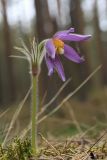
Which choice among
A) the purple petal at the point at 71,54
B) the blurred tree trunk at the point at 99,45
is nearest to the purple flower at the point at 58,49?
the purple petal at the point at 71,54

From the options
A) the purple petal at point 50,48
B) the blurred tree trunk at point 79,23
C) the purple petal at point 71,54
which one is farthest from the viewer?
the blurred tree trunk at point 79,23

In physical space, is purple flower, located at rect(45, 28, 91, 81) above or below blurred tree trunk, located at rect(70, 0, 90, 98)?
above

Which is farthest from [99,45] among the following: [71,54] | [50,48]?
[50,48]

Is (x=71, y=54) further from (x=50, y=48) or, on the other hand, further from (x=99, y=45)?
(x=99, y=45)

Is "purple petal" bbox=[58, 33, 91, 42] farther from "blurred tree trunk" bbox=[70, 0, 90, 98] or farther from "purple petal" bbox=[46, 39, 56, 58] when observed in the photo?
"blurred tree trunk" bbox=[70, 0, 90, 98]

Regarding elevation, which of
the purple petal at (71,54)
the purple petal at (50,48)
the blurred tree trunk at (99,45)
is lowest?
the blurred tree trunk at (99,45)

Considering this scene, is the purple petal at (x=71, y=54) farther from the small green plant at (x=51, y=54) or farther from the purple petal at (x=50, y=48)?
the purple petal at (x=50, y=48)

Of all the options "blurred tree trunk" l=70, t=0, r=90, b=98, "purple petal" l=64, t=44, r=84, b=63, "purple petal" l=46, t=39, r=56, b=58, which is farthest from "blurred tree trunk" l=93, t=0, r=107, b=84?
"purple petal" l=46, t=39, r=56, b=58

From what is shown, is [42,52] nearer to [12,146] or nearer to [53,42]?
[53,42]

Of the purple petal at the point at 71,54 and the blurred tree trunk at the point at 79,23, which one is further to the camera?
the blurred tree trunk at the point at 79,23
